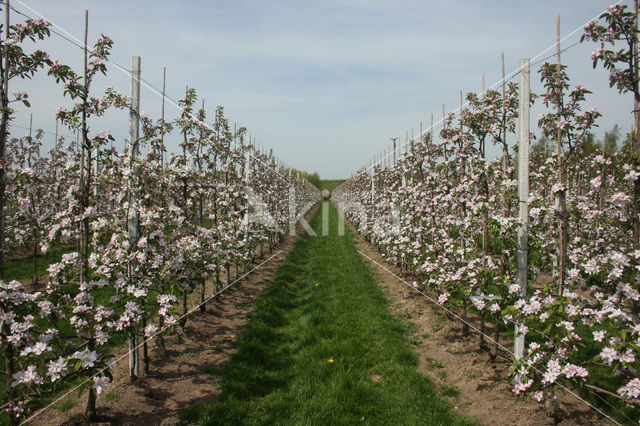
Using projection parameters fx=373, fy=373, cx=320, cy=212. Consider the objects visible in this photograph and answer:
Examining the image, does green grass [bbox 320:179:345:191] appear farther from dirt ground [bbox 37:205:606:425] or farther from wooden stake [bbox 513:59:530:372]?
wooden stake [bbox 513:59:530:372]

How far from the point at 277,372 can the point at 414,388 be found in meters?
1.84

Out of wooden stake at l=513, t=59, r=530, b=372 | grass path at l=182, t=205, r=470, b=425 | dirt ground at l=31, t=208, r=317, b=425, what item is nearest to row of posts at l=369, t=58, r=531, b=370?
wooden stake at l=513, t=59, r=530, b=372

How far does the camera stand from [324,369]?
204 inches

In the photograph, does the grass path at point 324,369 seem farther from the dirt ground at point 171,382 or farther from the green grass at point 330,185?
the green grass at point 330,185

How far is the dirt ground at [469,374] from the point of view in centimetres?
404

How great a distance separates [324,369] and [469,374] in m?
1.94

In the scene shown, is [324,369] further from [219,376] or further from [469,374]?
[469,374]

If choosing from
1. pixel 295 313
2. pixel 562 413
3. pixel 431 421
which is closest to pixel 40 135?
pixel 295 313

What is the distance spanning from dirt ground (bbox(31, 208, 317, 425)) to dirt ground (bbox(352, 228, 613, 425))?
9.76 ft

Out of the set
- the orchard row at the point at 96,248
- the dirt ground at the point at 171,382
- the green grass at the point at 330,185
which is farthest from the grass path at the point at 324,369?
the green grass at the point at 330,185

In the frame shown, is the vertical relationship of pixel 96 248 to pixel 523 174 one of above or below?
below

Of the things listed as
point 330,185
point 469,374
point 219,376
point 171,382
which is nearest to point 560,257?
point 469,374

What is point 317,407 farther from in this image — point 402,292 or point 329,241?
point 329,241

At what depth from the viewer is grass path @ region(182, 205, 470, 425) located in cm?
420
